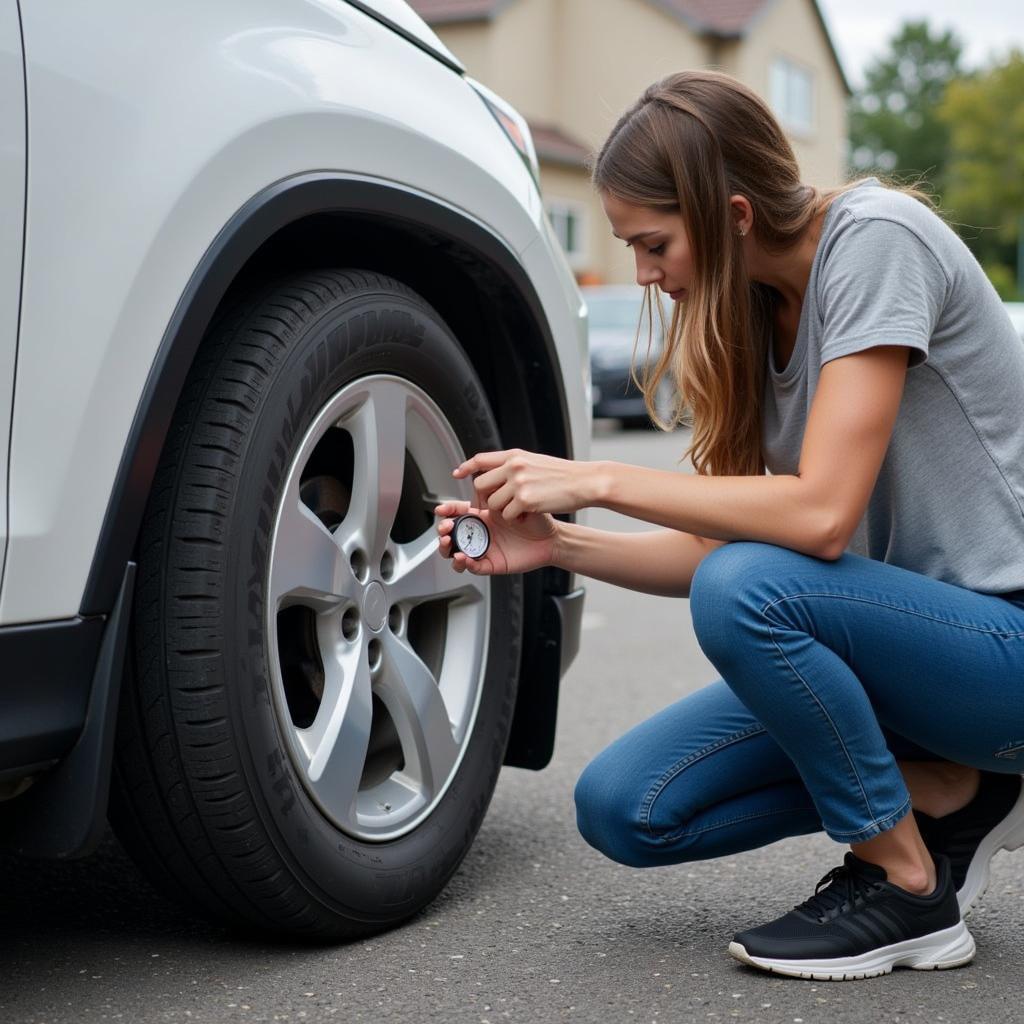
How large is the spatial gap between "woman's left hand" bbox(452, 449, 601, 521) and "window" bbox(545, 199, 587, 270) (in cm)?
2352

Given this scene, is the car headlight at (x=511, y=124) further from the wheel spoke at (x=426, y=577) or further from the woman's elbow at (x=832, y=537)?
the woman's elbow at (x=832, y=537)

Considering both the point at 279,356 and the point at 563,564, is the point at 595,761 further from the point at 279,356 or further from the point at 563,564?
the point at 279,356

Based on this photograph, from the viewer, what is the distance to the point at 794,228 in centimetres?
213

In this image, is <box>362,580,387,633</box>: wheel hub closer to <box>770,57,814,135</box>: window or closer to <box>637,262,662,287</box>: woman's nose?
<box>637,262,662,287</box>: woman's nose

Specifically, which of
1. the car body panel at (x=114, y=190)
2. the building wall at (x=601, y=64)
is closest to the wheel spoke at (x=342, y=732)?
the car body panel at (x=114, y=190)

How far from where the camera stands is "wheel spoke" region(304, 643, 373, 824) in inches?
81.9

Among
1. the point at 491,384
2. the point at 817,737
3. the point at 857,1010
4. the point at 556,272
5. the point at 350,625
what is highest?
the point at 556,272

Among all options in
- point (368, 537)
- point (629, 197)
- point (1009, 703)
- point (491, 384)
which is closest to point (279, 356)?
point (368, 537)

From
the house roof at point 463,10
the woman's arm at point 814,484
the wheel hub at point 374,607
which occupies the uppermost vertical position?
the house roof at point 463,10

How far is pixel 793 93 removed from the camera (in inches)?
1230

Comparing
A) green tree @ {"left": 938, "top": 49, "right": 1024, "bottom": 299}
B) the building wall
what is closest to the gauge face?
the building wall

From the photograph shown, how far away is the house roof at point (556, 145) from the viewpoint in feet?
78.3

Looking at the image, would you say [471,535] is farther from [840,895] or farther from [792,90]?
[792,90]

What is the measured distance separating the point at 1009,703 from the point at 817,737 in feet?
0.89
